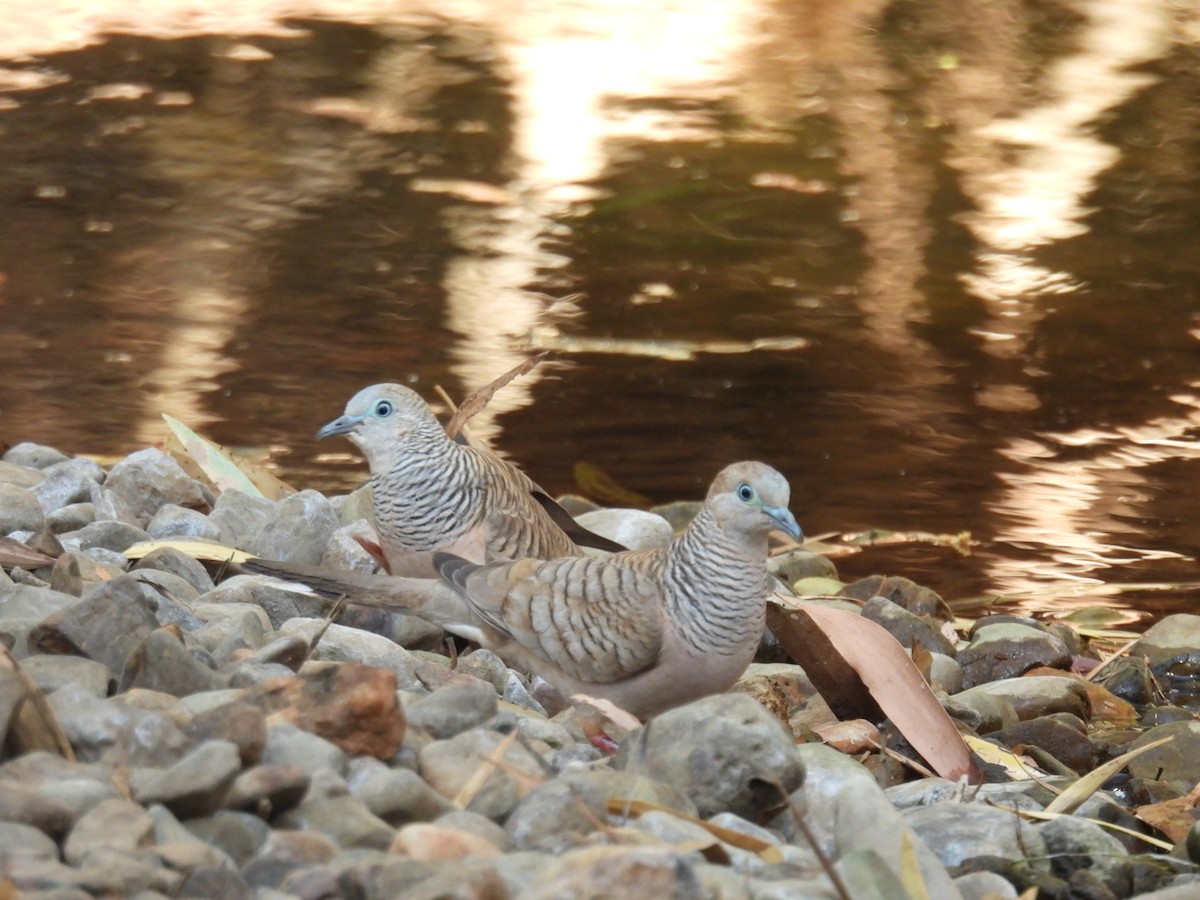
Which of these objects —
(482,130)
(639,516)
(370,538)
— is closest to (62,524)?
(370,538)

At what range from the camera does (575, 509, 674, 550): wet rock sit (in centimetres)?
547

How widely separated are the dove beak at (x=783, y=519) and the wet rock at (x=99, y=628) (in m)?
1.46

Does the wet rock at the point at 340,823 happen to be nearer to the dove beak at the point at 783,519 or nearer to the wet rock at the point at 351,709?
the wet rock at the point at 351,709

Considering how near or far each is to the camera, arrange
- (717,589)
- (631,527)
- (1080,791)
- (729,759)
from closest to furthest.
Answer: (729,759) → (1080,791) → (717,589) → (631,527)

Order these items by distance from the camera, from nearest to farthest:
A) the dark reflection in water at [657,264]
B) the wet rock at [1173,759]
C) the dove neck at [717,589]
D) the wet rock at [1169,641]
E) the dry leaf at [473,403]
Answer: the dove neck at [717,589] → the wet rock at [1173,759] → the dry leaf at [473,403] → the wet rock at [1169,641] → the dark reflection in water at [657,264]

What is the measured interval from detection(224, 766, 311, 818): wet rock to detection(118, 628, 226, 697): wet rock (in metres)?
0.50

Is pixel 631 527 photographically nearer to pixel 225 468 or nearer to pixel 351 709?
pixel 225 468

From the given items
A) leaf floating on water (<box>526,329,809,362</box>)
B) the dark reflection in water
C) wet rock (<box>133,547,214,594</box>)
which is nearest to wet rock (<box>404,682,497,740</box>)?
wet rock (<box>133,547,214,594</box>)

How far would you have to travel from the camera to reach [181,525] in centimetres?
486

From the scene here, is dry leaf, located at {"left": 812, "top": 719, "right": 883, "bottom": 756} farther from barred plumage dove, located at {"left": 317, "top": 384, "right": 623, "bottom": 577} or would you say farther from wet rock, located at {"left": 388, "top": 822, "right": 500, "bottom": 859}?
wet rock, located at {"left": 388, "top": 822, "right": 500, "bottom": 859}

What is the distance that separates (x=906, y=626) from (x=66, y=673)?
2.93 metres

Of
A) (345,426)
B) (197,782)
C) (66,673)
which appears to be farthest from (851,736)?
(197,782)

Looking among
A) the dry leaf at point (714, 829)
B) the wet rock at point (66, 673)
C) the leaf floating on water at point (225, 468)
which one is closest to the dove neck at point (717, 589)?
the dry leaf at point (714, 829)

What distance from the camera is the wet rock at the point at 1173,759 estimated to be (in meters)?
4.12
